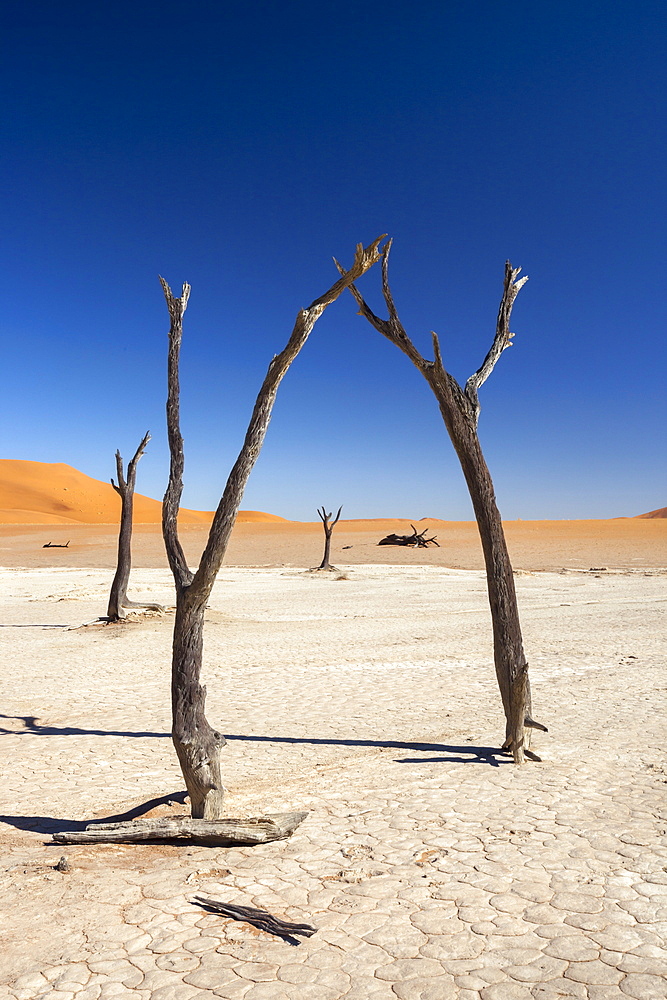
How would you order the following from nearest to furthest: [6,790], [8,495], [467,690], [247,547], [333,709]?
[6,790]
[333,709]
[467,690]
[247,547]
[8,495]

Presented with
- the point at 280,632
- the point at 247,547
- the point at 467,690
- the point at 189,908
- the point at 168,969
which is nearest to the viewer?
the point at 168,969

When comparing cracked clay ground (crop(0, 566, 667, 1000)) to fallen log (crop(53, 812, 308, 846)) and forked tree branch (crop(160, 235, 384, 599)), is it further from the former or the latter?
forked tree branch (crop(160, 235, 384, 599))

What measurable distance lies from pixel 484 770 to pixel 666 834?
5.34ft

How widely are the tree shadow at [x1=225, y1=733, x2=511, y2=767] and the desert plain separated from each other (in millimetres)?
35

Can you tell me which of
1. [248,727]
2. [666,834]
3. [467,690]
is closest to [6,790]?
[248,727]

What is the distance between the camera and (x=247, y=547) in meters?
45.6

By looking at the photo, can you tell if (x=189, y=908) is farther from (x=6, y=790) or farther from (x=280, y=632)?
(x=280, y=632)

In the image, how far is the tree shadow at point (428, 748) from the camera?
6.04 meters

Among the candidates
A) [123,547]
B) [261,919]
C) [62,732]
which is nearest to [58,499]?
[123,547]

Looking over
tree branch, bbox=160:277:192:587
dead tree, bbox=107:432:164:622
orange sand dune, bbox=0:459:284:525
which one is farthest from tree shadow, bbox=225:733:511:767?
orange sand dune, bbox=0:459:284:525

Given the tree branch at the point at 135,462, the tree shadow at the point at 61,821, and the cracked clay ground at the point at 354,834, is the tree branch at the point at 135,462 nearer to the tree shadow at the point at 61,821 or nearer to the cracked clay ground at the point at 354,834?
the cracked clay ground at the point at 354,834

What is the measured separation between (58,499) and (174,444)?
331ft

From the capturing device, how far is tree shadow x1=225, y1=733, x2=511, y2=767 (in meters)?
6.04

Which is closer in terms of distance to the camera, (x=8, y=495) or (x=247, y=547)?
(x=247, y=547)
